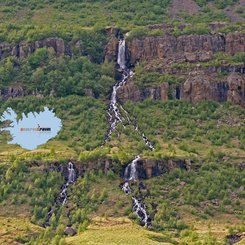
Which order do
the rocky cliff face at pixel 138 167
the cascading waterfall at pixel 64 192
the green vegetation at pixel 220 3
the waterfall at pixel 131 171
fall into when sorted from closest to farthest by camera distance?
the cascading waterfall at pixel 64 192
the rocky cliff face at pixel 138 167
the waterfall at pixel 131 171
the green vegetation at pixel 220 3

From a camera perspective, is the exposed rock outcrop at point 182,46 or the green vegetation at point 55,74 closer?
the green vegetation at point 55,74

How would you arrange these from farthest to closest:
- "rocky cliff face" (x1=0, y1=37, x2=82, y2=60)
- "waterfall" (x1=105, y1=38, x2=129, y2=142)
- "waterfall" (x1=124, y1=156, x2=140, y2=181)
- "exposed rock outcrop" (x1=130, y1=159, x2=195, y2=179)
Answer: "rocky cliff face" (x1=0, y1=37, x2=82, y2=60) → "waterfall" (x1=105, y1=38, x2=129, y2=142) → "exposed rock outcrop" (x1=130, y1=159, x2=195, y2=179) → "waterfall" (x1=124, y1=156, x2=140, y2=181)

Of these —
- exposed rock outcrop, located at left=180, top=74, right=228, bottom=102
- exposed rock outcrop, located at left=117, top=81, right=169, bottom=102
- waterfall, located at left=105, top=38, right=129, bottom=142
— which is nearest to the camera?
waterfall, located at left=105, top=38, right=129, bottom=142

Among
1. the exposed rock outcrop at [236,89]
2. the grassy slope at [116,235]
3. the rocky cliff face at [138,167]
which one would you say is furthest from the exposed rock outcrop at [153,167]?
the exposed rock outcrop at [236,89]

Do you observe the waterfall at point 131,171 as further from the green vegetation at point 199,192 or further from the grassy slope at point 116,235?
the grassy slope at point 116,235

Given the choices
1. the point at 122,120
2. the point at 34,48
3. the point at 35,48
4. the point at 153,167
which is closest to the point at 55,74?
the point at 35,48

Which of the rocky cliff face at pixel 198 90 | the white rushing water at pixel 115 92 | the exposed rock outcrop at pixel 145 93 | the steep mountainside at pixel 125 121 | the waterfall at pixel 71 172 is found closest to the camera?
the steep mountainside at pixel 125 121

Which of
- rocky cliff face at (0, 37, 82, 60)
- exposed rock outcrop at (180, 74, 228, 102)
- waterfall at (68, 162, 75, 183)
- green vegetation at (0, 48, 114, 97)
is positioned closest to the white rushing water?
green vegetation at (0, 48, 114, 97)

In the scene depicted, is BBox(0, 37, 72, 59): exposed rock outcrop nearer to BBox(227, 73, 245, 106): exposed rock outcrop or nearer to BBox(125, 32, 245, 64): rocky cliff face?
BBox(125, 32, 245, 64): rocky cliff face

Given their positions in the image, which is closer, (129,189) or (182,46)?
(129,189)

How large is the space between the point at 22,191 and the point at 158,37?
3446cm

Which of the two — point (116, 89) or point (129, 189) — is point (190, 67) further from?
point (129, 189)

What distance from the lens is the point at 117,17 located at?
13300 cm

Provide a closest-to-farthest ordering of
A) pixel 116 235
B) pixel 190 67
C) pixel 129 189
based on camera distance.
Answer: pixel 116 235 < pixel 129 189 < pixel 190 67
